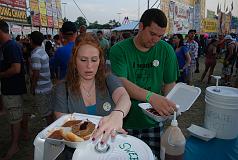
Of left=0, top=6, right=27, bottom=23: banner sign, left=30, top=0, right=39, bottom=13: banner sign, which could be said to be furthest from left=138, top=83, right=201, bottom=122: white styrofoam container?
left=30, top=0, right=39, bottom=13: banner sign

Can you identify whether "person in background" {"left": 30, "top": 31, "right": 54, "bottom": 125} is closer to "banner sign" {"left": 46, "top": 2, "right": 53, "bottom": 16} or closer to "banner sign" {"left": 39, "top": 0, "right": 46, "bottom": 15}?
"banner sign" {"left": 39, "top": 0, "right": 46, "bottom": 15}

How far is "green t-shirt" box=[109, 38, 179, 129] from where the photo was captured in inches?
76.9

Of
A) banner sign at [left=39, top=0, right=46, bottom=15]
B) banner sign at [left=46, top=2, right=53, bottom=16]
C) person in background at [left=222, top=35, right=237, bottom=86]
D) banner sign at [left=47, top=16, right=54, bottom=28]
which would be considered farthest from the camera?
banner sign at [left=47, top=16, right=54, bottom=28]

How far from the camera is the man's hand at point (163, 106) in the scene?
1312 millimetres

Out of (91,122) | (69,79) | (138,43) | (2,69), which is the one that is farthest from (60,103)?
(2,69)

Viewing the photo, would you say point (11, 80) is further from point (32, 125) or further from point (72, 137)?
point (72, 137)

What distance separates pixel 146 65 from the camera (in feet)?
6.45

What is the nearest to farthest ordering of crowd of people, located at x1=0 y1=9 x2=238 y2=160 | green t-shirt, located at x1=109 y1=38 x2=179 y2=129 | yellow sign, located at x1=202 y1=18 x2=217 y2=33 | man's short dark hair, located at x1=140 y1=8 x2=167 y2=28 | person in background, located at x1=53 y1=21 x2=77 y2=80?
crowd of people, located at x1=0 y1=9 x2=238 y2=160 < man's short dark hair, located at x1=140 y1=8 x2=167 y2=28 < green t-shirt, located at x1=109 y1=38 x2=179 y2=129 < person in background, located at x1=53 y1=21 x2=77 y2=80 < yellow sign, located at x1=202 y1=18 x2=217 y2=33

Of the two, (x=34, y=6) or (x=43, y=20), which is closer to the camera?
(x=34, y=6)

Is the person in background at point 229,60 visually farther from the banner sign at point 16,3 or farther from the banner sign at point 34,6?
the banner sign at point 34,6

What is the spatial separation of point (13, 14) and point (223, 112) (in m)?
9.57

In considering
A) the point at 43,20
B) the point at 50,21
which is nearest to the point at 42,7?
the point at 43,20

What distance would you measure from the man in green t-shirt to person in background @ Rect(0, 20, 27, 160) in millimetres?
1733

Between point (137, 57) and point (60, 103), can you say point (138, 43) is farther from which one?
point (60, 103)
